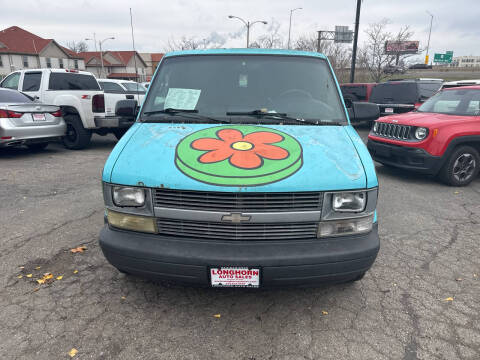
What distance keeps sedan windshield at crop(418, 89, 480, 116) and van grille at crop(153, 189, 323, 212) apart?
5.69 meters

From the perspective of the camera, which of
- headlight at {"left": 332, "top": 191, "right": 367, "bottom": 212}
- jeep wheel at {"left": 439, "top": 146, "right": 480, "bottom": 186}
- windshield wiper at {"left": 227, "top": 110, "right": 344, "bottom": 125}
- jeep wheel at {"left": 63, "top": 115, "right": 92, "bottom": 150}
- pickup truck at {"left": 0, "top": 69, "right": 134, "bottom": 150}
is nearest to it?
headlight at {"left": 332, "top": 191, "right": 367, "bottom": 212}

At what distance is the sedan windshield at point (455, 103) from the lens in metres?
6.20

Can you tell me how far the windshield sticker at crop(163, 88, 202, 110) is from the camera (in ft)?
10.3

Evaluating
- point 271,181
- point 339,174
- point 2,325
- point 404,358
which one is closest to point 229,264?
point 271,181

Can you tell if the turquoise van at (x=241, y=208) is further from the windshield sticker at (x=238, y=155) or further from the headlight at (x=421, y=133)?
the headlight at (x=421, y=133)

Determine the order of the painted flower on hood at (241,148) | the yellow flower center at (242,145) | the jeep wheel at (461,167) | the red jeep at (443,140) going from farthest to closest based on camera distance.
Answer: the jeep wheel at (461,167) < the red jeep at (443,140) < the yellow flower center at (242,145) < the painted flower on hood at (241,148)

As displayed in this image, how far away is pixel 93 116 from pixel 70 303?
7085mm

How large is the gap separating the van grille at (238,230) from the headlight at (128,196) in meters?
0.21

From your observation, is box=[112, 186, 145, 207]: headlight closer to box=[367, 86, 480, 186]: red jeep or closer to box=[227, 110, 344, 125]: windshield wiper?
box=[227, 110, 344, 125]: windshield wiper

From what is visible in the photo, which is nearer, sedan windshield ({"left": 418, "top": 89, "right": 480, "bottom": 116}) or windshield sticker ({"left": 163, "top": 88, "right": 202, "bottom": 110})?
windshield sticker ({"left": 163, "top": 88, "right": 202, "bottom": 110})

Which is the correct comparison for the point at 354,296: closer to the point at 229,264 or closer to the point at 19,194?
the point at 229,264

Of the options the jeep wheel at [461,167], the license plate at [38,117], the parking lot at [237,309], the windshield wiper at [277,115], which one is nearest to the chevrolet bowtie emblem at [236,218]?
the parking lot at [237,309]

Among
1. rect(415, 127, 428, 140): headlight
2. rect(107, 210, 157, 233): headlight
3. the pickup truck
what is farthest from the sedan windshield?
the pickup truck

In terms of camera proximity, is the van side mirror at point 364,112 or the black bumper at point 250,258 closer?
the black bumper at point 250,258
